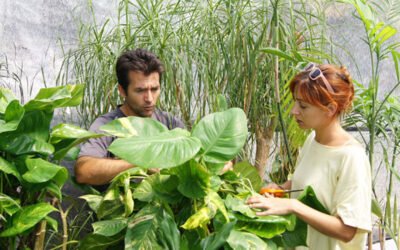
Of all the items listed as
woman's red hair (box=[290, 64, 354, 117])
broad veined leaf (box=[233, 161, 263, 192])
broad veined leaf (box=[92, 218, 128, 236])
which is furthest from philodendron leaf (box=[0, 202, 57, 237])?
woman's red hair (box=[290, 64, 354, 117])

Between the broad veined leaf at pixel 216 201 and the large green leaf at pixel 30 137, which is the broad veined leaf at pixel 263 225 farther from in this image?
the large green leaf at pixel 30 137

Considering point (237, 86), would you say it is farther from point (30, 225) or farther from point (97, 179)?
point (30, 225)

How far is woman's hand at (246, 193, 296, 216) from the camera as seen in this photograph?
1055mm

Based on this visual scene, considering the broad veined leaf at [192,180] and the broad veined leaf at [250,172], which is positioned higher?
the broad veined leaf at [192,180]

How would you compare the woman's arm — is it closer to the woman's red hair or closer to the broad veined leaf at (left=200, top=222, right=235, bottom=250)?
the broad veined leaf at (left=200, top=222, right=235, bottom=250)

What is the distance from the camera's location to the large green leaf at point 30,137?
107cm

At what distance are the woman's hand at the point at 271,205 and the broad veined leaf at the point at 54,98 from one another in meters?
0.54

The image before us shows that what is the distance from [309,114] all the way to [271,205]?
0.34m

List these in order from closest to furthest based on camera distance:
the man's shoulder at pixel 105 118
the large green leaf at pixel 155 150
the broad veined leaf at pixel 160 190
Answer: the large green leaf at pixel 155 150 → the broad veined leaf at pixel 160 190 → the man's shoulder at pixel 105 118

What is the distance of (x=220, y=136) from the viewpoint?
1.04m

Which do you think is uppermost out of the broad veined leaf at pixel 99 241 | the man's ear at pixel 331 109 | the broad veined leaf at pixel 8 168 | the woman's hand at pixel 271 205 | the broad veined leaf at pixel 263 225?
the man's ear at pixel 331 109

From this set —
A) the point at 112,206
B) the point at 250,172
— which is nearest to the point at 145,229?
the point at 112,206

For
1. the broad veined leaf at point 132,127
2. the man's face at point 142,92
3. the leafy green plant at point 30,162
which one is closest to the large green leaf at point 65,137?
the leafy green plant at point 30,162

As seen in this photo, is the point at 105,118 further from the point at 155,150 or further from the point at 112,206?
the point at 155,150
